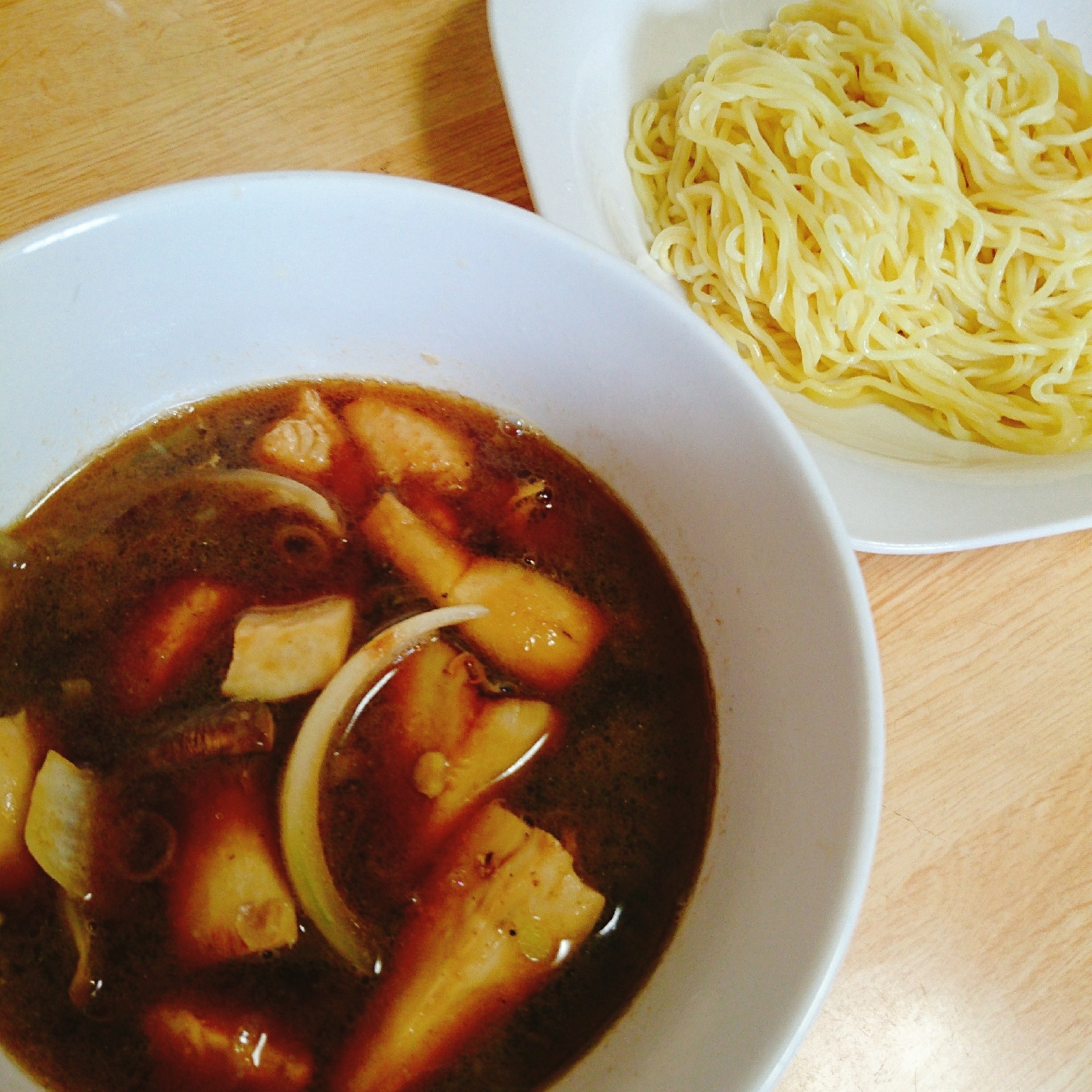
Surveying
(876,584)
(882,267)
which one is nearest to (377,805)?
(876,584)

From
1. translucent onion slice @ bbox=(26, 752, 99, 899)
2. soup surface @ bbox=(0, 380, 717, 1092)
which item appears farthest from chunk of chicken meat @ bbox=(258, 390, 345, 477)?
translucent onion slice @ bbox=(26, 752, 99, 899)

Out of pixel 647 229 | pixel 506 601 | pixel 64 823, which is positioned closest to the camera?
pixel 64 823

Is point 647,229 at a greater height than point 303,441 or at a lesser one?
lesser

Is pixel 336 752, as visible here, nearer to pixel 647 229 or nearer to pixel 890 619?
pixel 890 619

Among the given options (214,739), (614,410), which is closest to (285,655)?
(214,739)

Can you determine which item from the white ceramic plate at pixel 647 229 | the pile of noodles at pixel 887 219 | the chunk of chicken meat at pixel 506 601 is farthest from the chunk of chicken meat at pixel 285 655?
the pile of noodles at pixel 887 219

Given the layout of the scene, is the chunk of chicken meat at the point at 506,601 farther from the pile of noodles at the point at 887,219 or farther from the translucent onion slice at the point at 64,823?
the pile of noodles at the point at 887,219

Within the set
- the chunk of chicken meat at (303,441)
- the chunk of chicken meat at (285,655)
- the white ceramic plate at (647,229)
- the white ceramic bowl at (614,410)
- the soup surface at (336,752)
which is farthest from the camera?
the white ceramic plate at (647,229)
